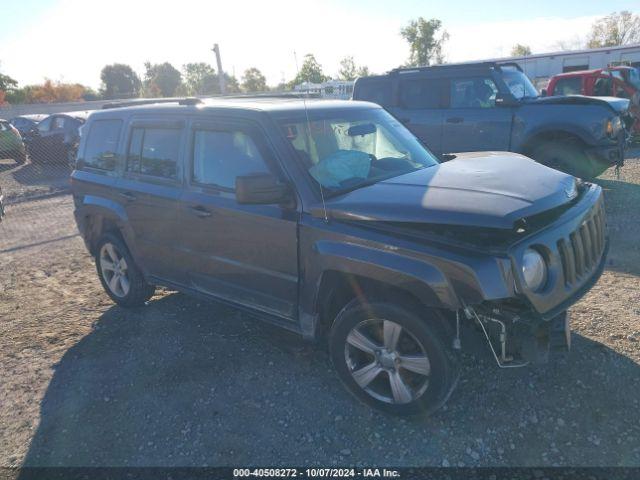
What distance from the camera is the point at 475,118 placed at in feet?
25.9

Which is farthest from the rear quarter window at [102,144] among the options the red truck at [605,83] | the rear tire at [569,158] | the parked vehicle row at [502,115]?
the red truck at [605,83]

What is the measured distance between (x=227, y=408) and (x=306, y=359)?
0.75 metres

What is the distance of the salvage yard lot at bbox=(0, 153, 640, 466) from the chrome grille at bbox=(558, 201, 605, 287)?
0.83 metres

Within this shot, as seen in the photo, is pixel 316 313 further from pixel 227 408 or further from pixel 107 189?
pixel 107 189

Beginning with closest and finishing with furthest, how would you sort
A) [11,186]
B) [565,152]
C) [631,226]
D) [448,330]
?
[448,330], [631,226], [565,152], [11,186]

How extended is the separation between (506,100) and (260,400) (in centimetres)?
642

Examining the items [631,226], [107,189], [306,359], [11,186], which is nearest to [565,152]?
[631,226]

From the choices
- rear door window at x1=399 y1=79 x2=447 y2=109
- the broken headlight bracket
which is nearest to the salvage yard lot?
the broken headlight bracket

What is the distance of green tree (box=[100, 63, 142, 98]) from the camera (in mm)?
64438

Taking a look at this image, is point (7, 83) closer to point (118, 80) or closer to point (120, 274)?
point (118, 80)

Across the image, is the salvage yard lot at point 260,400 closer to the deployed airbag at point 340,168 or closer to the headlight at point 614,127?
the deployed airbag at point 340,168

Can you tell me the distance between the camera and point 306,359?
12.2ft

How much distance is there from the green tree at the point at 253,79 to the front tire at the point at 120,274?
3613 cm

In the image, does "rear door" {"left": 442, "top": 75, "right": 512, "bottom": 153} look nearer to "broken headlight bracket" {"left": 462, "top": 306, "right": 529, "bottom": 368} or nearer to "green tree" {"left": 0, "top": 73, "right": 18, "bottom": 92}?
"broken headlight bracket" {"left": 462, "top": 306, "right": 529, "bottom": 368}
